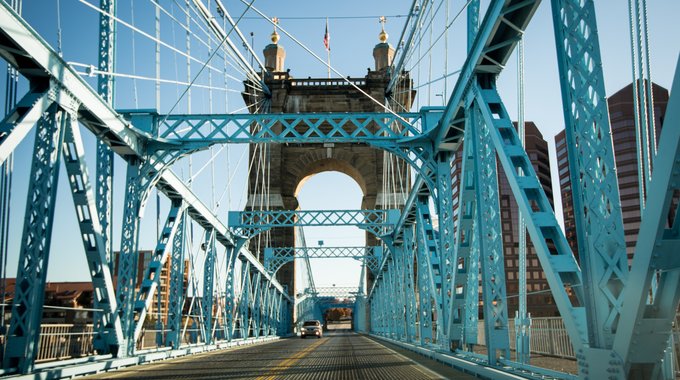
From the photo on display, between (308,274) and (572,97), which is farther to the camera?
(308,274)

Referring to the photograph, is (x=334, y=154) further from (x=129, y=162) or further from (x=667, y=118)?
(x=667, y=118)

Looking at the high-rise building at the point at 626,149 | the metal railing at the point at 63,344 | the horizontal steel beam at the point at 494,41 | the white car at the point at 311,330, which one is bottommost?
the white car at the point at 311,330

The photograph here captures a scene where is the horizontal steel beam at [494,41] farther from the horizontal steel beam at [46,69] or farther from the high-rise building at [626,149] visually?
the high-rise building at [626,149]

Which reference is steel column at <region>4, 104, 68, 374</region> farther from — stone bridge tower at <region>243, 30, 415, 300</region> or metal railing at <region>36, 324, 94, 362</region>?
stone bridge tower at <region>243, 30, 415, 300</region>

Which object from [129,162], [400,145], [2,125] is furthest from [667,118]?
[129,162]

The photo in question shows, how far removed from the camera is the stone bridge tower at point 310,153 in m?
55.2

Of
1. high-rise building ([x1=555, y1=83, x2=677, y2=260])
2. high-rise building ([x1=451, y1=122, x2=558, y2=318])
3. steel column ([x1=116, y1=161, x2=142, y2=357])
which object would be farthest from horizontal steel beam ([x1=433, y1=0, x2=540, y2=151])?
high-rise building ([x1=451, y1=122, x2=558, y2=318])

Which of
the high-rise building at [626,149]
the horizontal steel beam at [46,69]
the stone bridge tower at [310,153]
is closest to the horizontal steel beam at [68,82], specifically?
the horizontal steel beam at [46,69]

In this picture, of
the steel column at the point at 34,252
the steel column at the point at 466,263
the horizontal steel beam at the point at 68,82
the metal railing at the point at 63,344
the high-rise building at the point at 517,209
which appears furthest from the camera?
the high-rise building at the point at 517,209

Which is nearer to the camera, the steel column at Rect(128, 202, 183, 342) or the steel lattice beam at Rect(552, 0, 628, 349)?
the steel lattice beam at Rect(552, 0, 628, 349)

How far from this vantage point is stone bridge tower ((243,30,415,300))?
55250 millimetres

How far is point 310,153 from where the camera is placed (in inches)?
2269

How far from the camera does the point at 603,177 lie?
621 centimetres

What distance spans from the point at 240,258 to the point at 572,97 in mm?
32302
